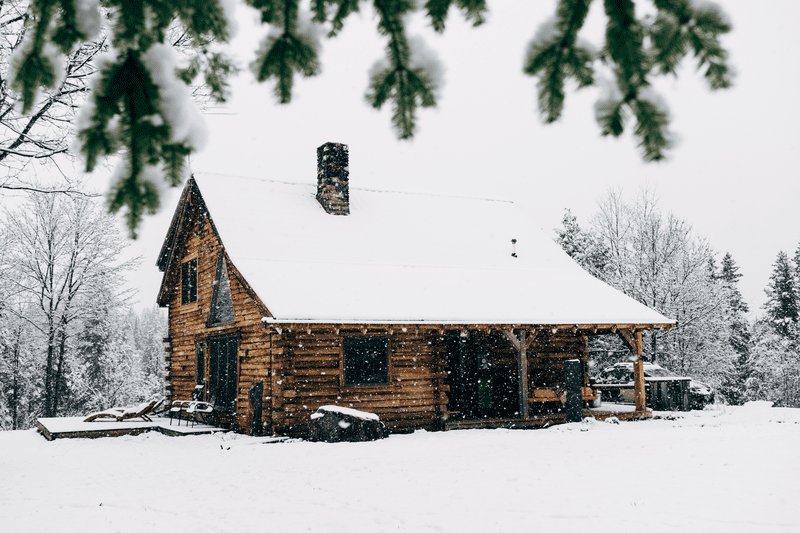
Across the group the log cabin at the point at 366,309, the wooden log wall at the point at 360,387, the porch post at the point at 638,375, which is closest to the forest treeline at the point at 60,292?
the log cabin at the point at 366,309

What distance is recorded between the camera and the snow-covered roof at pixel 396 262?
15430 millimetres

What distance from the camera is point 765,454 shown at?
35.6 ft

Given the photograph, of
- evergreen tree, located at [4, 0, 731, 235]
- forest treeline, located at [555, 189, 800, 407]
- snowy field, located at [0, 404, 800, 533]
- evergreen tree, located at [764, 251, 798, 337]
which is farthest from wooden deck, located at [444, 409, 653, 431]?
evergreen tree, located at [764, 251, 798, 337]

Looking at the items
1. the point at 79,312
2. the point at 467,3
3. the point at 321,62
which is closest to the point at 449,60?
the point at 467,3

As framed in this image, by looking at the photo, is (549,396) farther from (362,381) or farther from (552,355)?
(362,381)

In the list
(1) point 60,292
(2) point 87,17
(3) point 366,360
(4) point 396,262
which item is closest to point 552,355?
(4) point 396,262

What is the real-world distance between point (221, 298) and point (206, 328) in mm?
1479

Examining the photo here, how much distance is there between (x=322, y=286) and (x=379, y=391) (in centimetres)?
288

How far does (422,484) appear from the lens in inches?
349

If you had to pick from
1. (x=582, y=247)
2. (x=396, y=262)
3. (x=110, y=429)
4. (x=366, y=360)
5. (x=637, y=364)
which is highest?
(x=582, y=247)

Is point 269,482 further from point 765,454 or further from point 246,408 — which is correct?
point 765,454

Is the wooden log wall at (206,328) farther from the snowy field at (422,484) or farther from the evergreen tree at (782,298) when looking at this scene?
the evergreen tree at (782,298)

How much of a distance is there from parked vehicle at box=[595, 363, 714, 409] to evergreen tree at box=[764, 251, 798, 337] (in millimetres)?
27124

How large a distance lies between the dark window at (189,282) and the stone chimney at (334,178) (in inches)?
174
